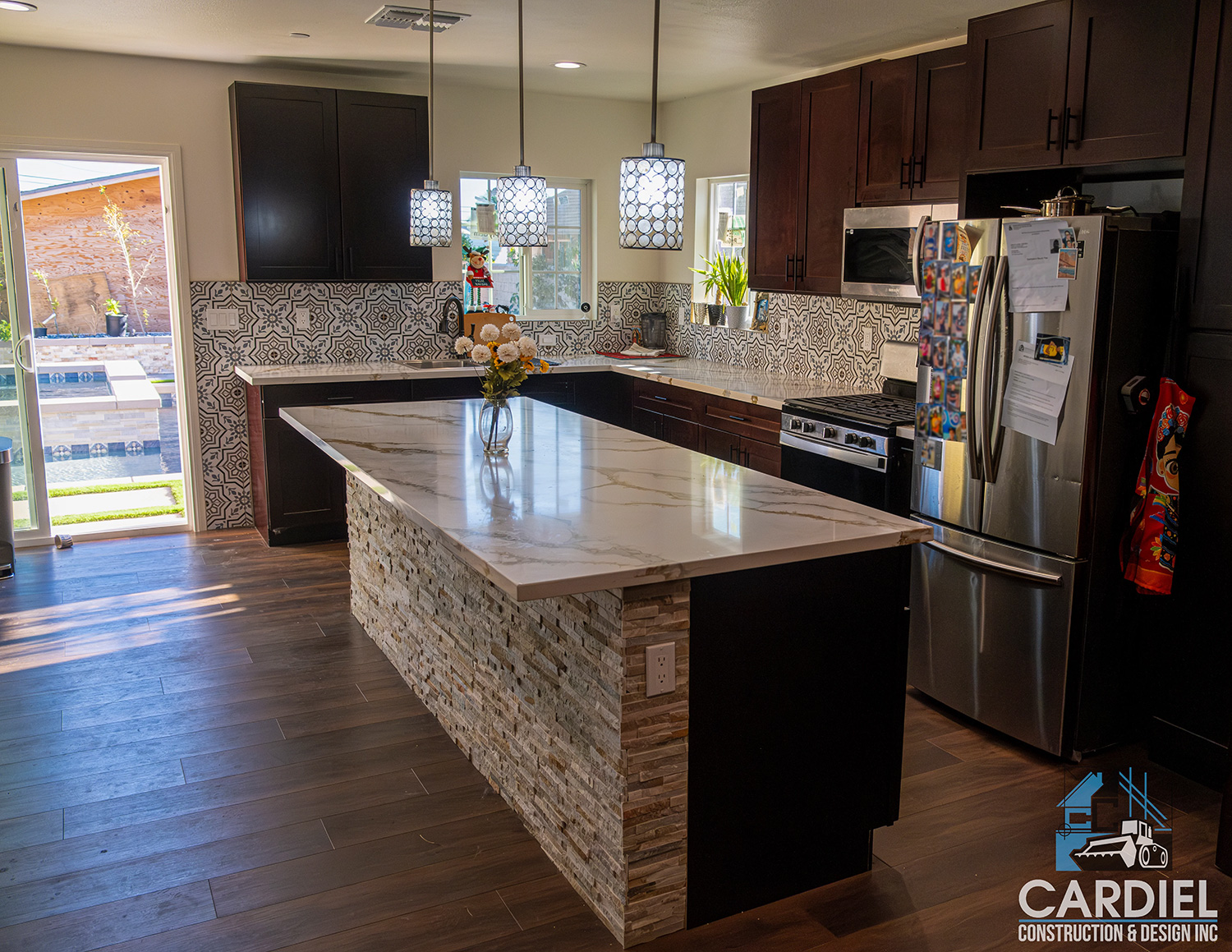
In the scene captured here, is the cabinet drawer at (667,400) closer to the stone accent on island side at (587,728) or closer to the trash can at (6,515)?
the stone accent on island side at (587,728)

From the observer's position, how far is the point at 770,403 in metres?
4.73

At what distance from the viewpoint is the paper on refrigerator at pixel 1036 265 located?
3.01 m

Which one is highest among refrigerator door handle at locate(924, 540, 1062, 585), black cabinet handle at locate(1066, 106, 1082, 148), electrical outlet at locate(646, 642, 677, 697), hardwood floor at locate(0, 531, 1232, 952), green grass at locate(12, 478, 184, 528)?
black cabinet handle at locate(1066, 106, 1082, 148)

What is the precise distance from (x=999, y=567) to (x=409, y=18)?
336 cm

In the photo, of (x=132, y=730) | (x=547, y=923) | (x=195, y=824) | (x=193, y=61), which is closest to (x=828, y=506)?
(x=547, y=923)

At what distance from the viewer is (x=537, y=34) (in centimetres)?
471

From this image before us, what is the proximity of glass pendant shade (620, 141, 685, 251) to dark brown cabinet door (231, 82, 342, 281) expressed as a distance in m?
3.63

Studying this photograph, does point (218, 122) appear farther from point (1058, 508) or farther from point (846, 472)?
point (1058, 508)

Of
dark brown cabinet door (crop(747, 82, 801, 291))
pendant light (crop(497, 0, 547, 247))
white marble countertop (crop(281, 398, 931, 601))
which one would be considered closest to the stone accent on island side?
white marble countertop (crop(281, 398, 931, 601))

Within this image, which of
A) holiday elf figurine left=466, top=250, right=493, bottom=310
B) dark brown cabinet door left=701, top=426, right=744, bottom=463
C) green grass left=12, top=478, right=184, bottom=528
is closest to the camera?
dark brown cabinet door left=701, top=426, right=744, bottom=463

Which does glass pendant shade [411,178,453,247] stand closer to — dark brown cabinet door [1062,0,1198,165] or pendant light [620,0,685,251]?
pendant light [620,0,685,251]

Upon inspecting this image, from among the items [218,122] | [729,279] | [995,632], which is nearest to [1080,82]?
[995,632]

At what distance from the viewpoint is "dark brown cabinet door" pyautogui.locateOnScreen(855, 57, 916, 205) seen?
14.1 feet

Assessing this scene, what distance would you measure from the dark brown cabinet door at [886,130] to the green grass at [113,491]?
187 inches
